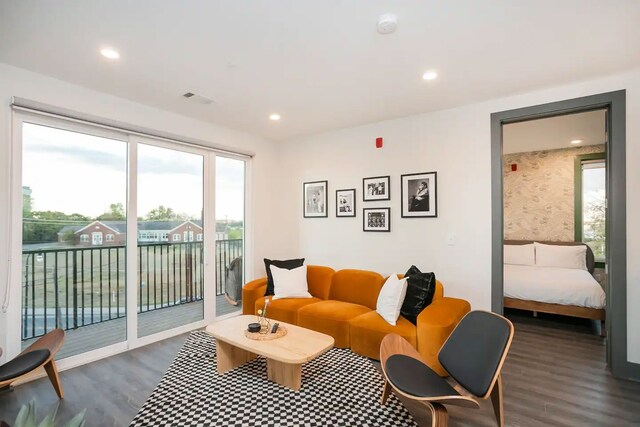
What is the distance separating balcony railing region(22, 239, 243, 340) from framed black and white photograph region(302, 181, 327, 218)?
1.31 metres

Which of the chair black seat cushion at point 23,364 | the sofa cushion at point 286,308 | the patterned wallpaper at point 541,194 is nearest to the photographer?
the chair black seat cushion at point 23,364

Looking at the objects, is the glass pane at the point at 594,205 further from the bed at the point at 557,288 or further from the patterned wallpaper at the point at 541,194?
the bed at the point at 557,288

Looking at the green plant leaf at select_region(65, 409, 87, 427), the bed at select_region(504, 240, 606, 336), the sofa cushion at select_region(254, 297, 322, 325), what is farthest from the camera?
the bed at select_region(504, 240, 606, 336)

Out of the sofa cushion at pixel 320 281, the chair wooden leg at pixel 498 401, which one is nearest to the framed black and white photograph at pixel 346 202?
the sofa cushion at pixel 320 281

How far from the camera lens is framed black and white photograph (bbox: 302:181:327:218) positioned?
15.4 ft

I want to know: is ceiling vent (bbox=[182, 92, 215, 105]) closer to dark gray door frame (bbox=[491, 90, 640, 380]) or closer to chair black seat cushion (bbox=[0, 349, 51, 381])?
chair black seat cushion (bbox=[0, 349, 51, 381])

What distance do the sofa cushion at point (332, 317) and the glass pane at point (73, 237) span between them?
201 centimetres

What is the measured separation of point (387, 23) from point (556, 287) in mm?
3940

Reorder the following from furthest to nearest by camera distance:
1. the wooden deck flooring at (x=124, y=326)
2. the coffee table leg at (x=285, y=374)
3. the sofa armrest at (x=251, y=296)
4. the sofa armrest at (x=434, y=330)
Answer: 1. the sofa armrest at (x=251, y=296)
2. the wooden deck flooring at (x=124, y=326)
3. the sofa armrest at (x=434, y=330)
4. the coffee table leg at (x=285, y=374)

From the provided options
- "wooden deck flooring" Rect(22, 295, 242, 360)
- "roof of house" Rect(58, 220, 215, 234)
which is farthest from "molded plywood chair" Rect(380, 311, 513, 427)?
"roof of house" Rect(58, 220, 215, 234)

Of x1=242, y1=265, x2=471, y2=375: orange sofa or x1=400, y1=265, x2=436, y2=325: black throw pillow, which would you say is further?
x1=400, y1=265, x2=436, y2=325: black throw pillow

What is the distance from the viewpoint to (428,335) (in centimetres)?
270

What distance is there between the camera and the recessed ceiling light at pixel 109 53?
2.38 metres

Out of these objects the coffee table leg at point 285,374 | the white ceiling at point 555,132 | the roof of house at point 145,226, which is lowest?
the coffee table leg at point 285,374
